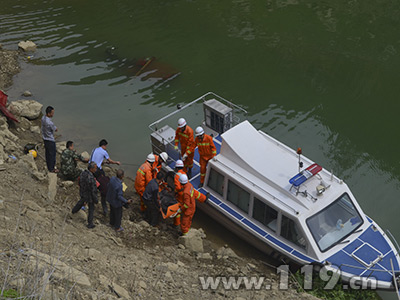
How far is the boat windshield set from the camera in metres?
10.6

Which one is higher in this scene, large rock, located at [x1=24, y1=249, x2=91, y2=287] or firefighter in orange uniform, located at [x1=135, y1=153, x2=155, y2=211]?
large rock, located at [x1=24, y1=249, x2=91, y2=287]

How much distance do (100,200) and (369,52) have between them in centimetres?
1319

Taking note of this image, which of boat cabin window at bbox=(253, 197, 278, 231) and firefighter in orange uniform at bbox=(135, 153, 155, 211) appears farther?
firefighter in orange uniform at bbox=(135, 153, 155, 211)

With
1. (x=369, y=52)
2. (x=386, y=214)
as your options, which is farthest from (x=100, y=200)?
(x=369, y=52)

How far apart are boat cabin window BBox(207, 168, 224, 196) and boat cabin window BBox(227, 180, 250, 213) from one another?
0.91 ft

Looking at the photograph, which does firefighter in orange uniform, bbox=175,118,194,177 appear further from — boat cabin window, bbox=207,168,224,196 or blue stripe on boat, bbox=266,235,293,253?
blue stripe on boat, bbox=266,235,293,253

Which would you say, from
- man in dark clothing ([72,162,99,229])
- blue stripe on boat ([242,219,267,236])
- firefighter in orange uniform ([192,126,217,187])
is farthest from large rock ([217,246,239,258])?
man in dark clothing ([72,162,99,229])

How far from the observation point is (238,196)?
11.8 metres

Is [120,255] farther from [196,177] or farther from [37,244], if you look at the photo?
[196,177]

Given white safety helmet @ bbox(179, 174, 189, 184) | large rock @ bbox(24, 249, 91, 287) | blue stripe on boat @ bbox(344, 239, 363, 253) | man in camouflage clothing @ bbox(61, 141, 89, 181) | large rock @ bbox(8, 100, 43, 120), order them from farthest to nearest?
large rock @ bbox(8, 100, 43, 120) < man in camouflage clothing @ bbox(61, 141, 89, 181) < white safety helmet @ bbox(179, 174, 189, 184) < blue stripe on boat @ bbox(344, 239, 363, 253) < large rock @ bbox(24, 249, 91, 287)

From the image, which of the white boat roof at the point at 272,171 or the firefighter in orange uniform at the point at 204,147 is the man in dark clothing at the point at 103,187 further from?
the white boat roof at the point at 272,171

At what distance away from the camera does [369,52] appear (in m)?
20.3

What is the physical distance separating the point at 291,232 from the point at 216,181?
2.35 metres

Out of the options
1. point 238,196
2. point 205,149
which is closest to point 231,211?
point 238,196
